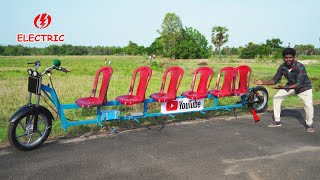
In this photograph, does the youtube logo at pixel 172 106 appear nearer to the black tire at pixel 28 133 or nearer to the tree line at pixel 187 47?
the black tire at pixel 28 133

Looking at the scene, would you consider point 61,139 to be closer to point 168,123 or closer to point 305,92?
point 168,123

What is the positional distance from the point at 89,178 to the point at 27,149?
5.40 feet

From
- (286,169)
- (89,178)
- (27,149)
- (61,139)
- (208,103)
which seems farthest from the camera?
(208,103)

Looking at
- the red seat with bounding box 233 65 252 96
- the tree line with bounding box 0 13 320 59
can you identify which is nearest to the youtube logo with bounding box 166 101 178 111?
the red seat with bounding box 233 65 252 96

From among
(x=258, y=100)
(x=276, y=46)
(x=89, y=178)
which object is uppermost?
(x=276, y=46)

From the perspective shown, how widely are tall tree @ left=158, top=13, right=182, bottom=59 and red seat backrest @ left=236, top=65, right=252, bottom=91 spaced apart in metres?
73.4

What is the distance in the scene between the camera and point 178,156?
482 centimetres

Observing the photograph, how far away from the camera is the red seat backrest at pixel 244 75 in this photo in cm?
765

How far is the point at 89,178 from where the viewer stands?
397 centimetres

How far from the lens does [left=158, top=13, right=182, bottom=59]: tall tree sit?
7938 cm

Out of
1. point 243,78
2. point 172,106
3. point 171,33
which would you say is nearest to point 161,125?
point 172,106

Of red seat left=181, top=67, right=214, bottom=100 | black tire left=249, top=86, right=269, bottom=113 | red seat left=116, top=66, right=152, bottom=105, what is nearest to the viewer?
red seat left=116, top=66, right=152, bottom=105

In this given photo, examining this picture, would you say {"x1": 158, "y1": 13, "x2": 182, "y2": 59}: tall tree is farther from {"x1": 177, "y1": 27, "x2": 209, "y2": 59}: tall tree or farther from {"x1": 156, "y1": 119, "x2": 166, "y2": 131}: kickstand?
{"x1": 156, "y1": 119, "x2": 166, "y2": 131}: kickstand

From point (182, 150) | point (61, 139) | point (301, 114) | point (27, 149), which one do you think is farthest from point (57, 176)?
point (301, 114)
